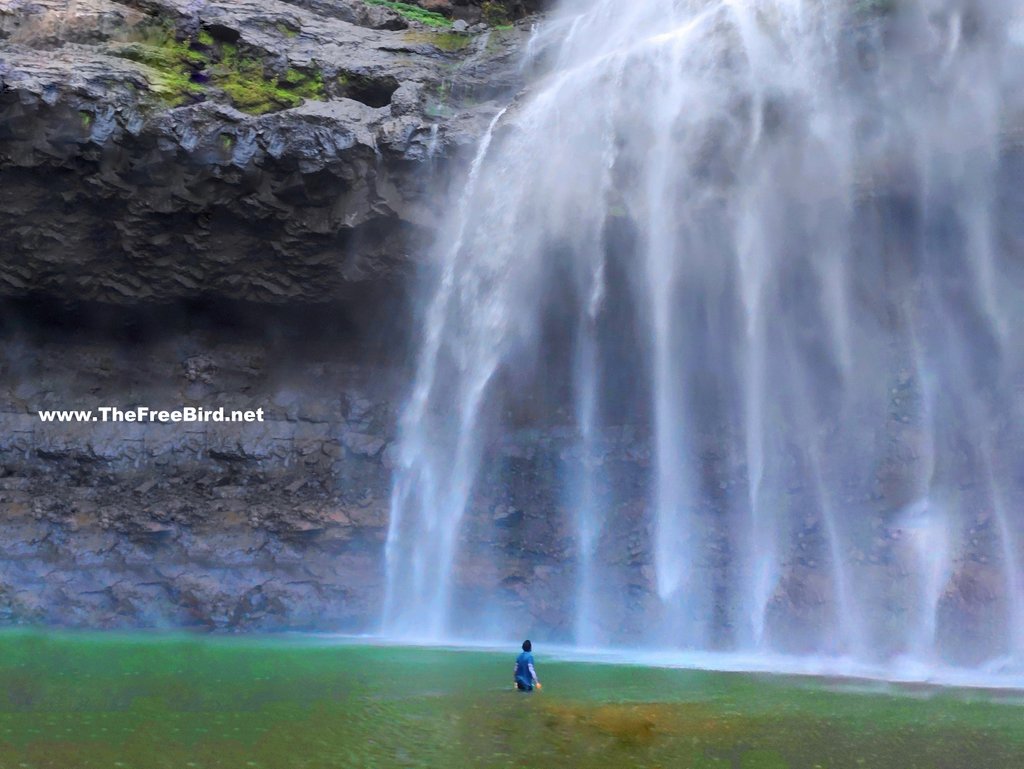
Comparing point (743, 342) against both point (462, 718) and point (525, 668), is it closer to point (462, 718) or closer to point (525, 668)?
point (525, 668)

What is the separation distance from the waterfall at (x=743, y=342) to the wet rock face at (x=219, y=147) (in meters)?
1.49

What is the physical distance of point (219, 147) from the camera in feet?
57.0

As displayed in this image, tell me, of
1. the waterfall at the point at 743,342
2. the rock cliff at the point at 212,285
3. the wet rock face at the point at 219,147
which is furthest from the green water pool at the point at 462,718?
the wet rock face at the point at 219,147

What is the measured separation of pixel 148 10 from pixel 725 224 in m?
12.4

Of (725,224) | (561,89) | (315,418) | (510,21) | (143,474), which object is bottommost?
(143,474)

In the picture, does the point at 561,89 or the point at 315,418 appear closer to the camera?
the point at 561,89

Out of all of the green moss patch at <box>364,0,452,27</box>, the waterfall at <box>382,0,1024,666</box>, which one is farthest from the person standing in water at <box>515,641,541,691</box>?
the green moss patch at <box>364,0,452,27</box>

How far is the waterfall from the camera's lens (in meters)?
16.7

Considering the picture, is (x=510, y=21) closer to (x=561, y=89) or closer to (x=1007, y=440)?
(x=561, y=89)

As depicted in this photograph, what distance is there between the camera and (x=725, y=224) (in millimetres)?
18203

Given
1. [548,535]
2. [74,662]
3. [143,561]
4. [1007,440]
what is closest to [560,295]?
[548,535]

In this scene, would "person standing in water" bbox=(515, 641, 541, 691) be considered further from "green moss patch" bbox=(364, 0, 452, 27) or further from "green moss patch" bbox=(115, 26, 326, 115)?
"green moss patch" bbox=(364, 0, 452, 27)

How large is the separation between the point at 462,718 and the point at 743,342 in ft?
39.8

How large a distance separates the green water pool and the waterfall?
18.8 feet
